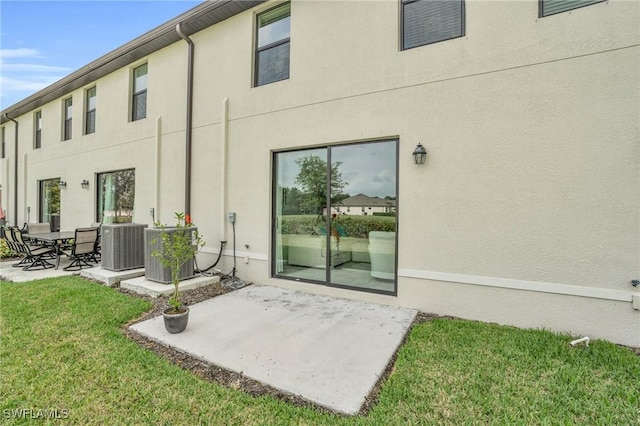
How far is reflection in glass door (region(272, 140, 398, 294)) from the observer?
505cm

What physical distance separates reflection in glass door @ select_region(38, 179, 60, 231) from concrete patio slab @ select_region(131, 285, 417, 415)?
10.6 m

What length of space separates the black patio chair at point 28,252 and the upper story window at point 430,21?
962cm

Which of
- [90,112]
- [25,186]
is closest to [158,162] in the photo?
A: [90,112]

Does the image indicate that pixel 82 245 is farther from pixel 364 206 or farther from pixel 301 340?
pixel 364 206

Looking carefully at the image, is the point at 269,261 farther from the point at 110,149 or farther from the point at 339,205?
the point at 110,149

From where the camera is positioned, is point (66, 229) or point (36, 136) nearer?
point (66, 229)

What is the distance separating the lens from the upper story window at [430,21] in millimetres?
4457

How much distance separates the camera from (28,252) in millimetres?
7363

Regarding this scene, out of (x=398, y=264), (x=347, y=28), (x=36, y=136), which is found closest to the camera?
(x=398, y=264)

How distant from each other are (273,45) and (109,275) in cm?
582

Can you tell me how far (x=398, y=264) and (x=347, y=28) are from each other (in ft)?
13.8

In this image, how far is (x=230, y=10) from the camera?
6.33m

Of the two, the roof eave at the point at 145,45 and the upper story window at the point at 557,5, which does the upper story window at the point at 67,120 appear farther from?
the upper story window at the point at 557,5

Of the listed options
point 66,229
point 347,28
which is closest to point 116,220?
point 66,229
